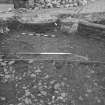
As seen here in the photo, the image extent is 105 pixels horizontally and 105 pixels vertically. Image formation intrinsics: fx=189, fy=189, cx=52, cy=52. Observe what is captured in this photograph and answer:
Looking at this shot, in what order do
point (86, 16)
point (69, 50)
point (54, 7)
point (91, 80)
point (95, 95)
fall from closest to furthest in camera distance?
point (95, 95) < point (91, 80) < point (69, 50) < point (86, 16) < point (54, 7)

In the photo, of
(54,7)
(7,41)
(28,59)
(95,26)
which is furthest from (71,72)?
(54,7)

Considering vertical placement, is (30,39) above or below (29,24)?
below

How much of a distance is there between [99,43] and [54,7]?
5.48 ft

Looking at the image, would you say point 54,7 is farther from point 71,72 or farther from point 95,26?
point 71,72

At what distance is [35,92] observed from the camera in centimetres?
251

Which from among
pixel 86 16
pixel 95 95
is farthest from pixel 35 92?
pixel 86 16

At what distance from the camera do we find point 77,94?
246cm

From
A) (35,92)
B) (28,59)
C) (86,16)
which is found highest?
(86,16)

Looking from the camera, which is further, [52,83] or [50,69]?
[50,69]

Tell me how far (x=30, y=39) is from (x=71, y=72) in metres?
1.13

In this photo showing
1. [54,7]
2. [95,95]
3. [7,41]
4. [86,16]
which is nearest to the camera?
[95,95]

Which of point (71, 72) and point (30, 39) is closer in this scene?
point (71, 72)

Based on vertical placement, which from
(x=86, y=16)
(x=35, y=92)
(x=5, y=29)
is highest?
(x=86, y=16)

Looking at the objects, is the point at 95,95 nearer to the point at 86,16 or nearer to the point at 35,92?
the point at 35,92
